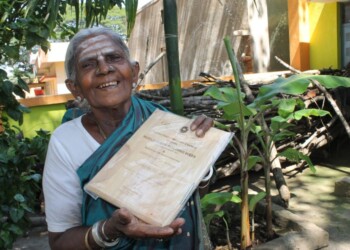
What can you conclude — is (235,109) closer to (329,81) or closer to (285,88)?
(285,88)

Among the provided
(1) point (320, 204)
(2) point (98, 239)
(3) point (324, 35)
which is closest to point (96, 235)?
(2) point (98, 239)

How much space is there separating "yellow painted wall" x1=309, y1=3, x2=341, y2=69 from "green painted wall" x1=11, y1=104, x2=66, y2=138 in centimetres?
452

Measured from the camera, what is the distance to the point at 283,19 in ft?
28.3

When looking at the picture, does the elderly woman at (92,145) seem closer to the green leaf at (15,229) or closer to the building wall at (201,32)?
the green leaf at (15,229)

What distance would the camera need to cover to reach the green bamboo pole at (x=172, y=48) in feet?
6.04

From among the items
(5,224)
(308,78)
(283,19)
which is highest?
(283,19)

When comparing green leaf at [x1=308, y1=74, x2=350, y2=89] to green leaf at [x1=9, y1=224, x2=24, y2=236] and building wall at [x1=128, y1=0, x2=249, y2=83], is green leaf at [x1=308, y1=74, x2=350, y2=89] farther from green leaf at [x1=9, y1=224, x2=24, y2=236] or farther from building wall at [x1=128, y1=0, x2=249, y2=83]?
building wall at [x1=128, y1=0, x2=249, y2=83]

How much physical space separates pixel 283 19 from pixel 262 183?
4.67 metres

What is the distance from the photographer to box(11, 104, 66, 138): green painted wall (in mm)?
5840

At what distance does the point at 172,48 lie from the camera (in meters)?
1.86

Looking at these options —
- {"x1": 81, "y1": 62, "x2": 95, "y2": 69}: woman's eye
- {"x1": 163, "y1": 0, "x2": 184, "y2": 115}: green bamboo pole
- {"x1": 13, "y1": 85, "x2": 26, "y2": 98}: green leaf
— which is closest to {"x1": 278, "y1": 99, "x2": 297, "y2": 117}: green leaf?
{"x1": 163, "y1": 0, "x2": 184, "y2": 115}: green bamboo pole

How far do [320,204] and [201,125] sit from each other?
337cm

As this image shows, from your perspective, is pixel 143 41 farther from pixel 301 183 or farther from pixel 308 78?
pixel 308 78

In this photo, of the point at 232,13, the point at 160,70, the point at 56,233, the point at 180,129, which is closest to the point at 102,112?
the point at 180,129
